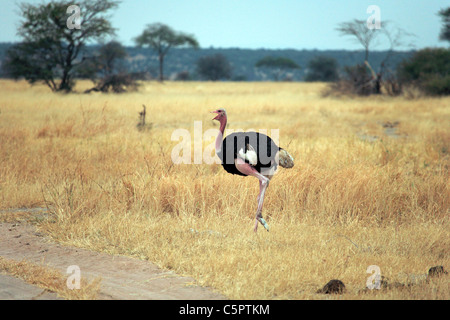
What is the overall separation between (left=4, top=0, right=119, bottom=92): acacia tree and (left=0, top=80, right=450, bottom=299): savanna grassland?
47.2ft

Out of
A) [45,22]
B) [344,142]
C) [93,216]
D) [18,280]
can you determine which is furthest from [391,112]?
[45,22]

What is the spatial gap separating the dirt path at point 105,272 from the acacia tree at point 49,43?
1909cm

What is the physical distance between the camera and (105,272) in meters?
3.84

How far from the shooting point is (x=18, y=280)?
3.71 metres

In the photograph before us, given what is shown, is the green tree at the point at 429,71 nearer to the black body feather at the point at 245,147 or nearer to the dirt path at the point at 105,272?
the black body feather at the point at 245,147

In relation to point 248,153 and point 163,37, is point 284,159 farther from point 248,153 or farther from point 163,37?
point 163,37

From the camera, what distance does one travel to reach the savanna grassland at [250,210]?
3.75 m

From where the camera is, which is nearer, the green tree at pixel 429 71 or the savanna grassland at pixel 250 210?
the savanna grassland at pixel 250 210

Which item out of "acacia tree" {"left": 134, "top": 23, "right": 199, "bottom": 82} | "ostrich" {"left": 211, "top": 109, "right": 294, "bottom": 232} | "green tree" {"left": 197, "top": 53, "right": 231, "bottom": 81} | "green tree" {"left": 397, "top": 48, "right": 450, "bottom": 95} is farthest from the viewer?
"green tree" {"left": 197, "top": 53, "right": 231, "bottom": 81}

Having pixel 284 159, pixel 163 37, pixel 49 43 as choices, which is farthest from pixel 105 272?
pixel 163 37

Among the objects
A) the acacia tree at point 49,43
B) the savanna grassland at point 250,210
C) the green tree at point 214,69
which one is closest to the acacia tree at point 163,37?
the green tree at point 214,69

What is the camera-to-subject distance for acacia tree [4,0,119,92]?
22.8 metres

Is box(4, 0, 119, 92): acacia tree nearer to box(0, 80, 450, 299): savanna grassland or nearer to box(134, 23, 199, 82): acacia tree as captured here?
box(0, 80, 450, 299): savanna grassland

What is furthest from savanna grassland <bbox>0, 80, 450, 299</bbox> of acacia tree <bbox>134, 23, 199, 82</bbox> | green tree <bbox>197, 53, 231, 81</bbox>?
green tree <bbox>197, 53, 231, 81</bbox>
